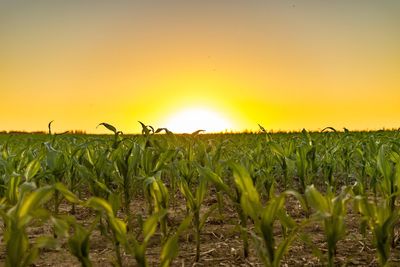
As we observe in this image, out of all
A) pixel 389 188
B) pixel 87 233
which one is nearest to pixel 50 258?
pixel 87 233

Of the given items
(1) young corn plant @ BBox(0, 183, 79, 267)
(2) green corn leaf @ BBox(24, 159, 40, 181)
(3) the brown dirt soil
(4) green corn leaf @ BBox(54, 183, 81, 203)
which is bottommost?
(3) the brown dirt soil

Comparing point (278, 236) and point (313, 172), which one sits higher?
point (313, 172)

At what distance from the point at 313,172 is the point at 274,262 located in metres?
2.40

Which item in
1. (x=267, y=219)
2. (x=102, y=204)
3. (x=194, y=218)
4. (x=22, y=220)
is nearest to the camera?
(x=22, y=220)

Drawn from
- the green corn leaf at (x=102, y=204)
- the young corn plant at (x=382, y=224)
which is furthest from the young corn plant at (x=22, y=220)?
the young corn plant at (x=382, y=224)

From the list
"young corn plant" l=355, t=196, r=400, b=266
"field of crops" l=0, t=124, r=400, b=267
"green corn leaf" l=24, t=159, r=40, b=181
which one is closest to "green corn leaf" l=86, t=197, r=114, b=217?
"field of crops" l=0, t=124, r=400, b=267

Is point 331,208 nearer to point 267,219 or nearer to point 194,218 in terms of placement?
point 267,219

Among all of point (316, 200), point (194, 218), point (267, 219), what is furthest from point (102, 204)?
point (194, 218)

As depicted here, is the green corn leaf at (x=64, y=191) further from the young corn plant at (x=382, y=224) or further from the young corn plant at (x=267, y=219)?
the young corn plant at (x=382, y=224)

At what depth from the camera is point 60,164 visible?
12.2ft

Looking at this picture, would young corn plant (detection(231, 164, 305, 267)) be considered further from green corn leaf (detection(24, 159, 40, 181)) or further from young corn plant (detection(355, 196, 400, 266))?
green corn leaf (detection(24, 159, 40, 181))

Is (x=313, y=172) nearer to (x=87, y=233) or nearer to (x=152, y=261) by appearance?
(x=152, y=261)

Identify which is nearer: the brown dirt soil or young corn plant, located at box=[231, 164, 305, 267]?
young corn plant, located at box=[231, 164, 305, 267]

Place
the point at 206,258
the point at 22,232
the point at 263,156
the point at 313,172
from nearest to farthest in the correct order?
the point at 22,232 < the point at 206,258 < the point at 313,172 < the point at 263,156
